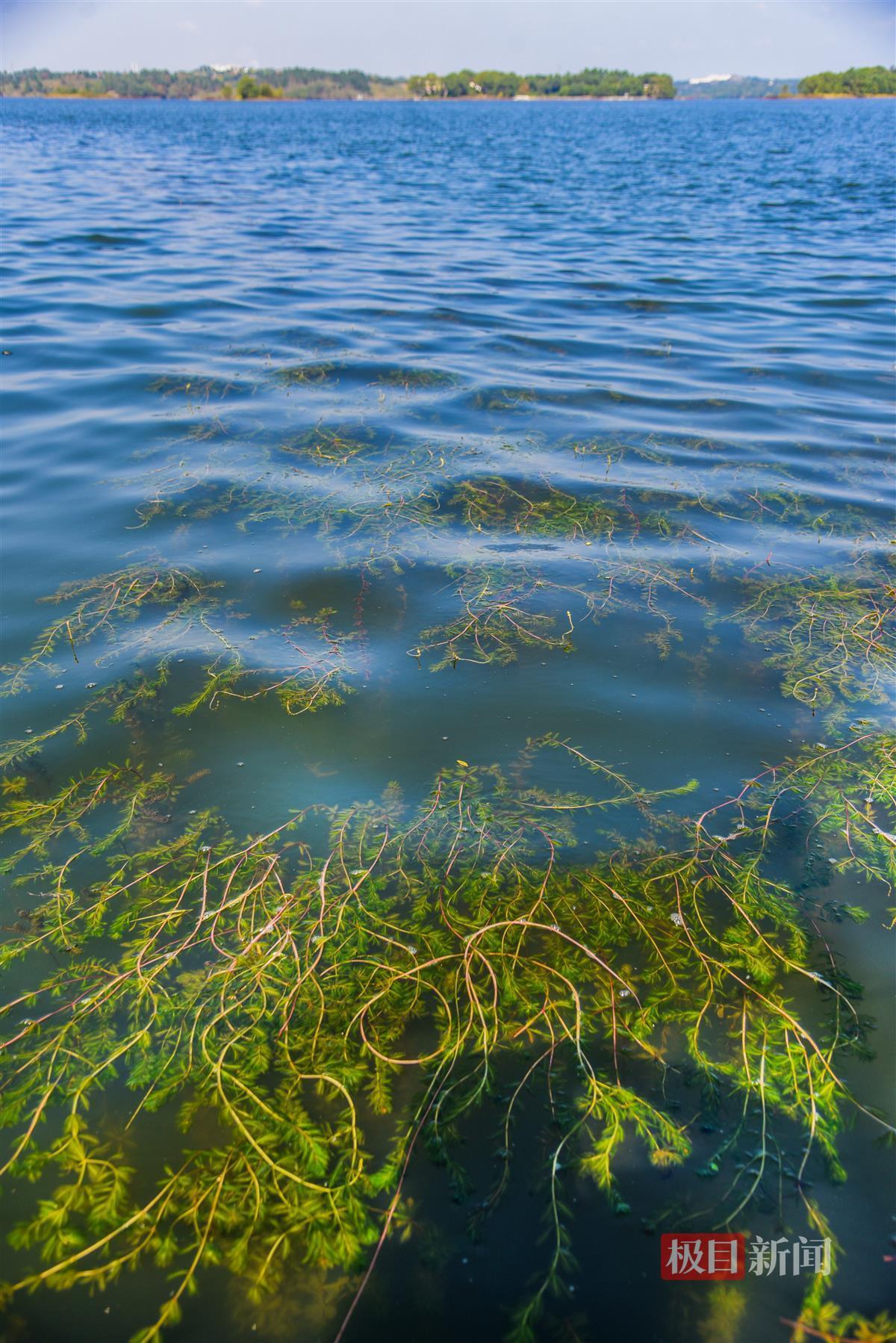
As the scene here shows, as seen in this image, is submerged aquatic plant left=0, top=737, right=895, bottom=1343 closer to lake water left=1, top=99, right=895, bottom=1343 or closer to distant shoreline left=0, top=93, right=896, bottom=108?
lake water left=1, top=99, right=895, bottom=1343

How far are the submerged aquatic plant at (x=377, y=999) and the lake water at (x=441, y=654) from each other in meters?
0.02

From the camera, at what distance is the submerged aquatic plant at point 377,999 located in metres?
1.97

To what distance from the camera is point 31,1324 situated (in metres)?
1.79

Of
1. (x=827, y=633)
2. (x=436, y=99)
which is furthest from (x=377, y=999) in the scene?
(x=436, y=99)

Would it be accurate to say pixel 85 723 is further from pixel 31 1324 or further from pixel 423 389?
pixel 423 389

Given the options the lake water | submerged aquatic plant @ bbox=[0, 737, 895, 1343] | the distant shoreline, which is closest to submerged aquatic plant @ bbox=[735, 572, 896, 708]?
the lake water

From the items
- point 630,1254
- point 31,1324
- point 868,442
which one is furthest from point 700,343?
point 31,1324

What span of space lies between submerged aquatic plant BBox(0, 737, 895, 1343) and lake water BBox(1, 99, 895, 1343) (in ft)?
0.07

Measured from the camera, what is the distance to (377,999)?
7.92 feet

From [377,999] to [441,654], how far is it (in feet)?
6.42

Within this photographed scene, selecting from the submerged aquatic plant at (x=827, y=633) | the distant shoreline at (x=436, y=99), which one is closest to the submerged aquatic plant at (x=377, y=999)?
the submerged aquatic plant at (x=827, y=633)

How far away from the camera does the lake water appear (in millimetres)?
1939

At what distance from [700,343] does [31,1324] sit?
10.5 m

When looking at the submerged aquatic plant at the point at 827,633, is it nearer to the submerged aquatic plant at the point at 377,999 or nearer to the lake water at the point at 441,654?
the lake water at the point at 441,654
